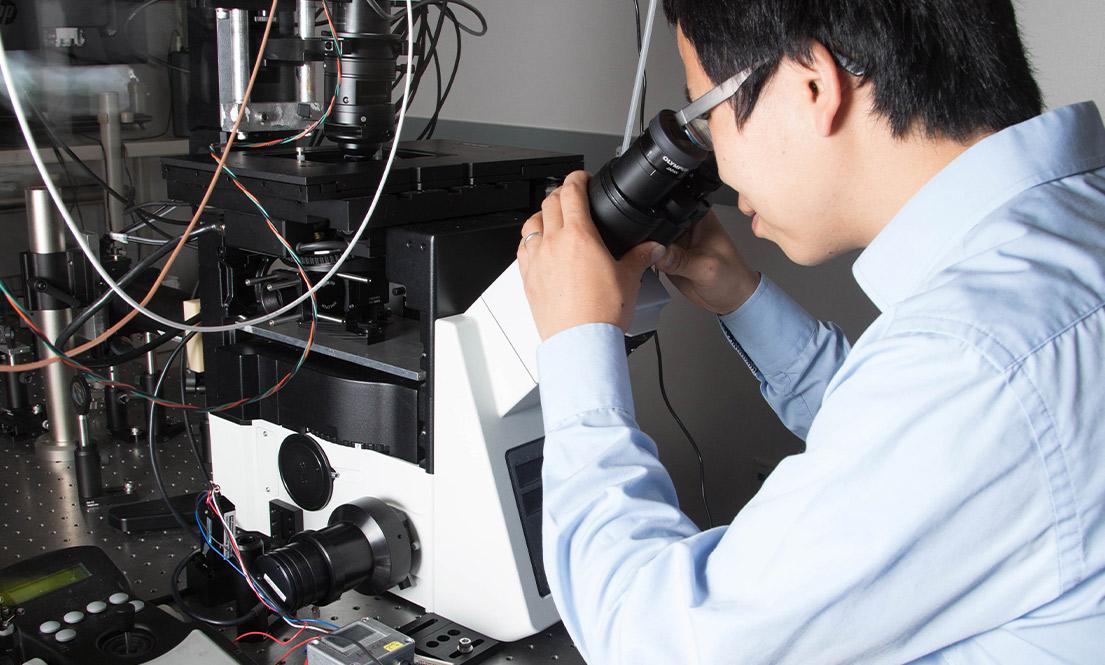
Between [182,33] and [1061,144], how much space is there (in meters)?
2.14

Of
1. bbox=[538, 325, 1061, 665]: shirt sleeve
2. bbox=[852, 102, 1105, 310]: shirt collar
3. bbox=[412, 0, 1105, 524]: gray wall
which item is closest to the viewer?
bbox=[538, 325, 1061, 665]: shirt sleeve

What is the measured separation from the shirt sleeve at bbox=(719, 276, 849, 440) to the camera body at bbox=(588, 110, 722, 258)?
19cm

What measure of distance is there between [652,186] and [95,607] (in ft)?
2.26

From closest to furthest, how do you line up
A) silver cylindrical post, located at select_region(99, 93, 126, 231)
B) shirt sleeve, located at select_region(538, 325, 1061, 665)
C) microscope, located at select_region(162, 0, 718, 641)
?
shirt sleeve, located at select_region(538, 325, 1061, 665) → microscope, located at select_region(162, 0, 718, 641) → silver cylindrical post, located at select_region(99, 93, 126, 231)

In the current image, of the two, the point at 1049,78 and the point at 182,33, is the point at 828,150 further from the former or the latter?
the point at 182,33

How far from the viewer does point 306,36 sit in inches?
41.6

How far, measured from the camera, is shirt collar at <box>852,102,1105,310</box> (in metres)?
0.65

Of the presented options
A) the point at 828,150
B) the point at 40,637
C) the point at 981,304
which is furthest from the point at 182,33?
the point at 981,304

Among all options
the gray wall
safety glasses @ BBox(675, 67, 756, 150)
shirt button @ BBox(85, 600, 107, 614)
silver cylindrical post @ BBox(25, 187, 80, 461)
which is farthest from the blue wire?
the gray wall

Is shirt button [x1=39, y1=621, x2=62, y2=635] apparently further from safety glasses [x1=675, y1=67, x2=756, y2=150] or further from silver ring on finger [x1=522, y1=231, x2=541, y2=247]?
safety glasses [x1=675, y1=67, x2=756, y2=150]

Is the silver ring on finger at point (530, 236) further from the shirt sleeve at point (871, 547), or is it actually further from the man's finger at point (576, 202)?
the shirt sleeve at point (871, 547)

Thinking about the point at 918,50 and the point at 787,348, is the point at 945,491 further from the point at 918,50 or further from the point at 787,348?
the point at 787,348

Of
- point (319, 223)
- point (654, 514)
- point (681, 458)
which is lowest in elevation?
point (681, 458)

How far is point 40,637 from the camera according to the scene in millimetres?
939
